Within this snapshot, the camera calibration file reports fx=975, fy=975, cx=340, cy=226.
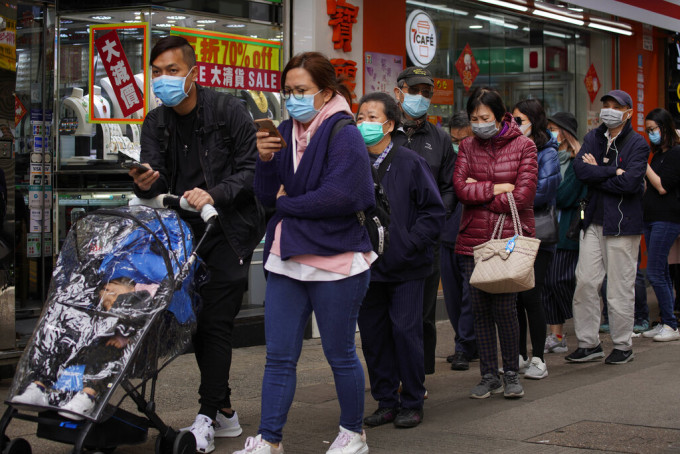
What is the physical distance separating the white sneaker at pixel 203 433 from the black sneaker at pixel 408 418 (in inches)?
45.2

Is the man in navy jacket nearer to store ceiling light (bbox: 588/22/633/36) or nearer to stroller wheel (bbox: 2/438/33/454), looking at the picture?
stroller wheel (bbox: 2/438/33/454)

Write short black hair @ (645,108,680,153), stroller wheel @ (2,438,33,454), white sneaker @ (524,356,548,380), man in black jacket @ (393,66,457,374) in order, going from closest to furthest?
stroller wheel @ (2,438,33,454) → man in black jacket @ (393,66,457,374) → white sneaker @ (524,356,548,380) → short black hair @ (645,108,680,153)

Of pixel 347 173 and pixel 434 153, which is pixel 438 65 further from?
pixel 347 173

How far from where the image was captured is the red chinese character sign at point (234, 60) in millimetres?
8289

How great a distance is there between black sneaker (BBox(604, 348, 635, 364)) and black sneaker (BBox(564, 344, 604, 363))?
125mm

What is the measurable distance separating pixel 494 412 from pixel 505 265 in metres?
0.92

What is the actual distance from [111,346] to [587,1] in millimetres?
9069

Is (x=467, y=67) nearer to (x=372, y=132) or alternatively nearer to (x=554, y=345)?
(x=554, y=345)

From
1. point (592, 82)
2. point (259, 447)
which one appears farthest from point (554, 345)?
point (592, 82)

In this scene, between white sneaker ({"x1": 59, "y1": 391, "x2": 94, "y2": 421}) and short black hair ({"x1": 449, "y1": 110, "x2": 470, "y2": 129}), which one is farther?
short black hair ({"x1": 449, "y1": 110, "x2": 470, "y2": 129})

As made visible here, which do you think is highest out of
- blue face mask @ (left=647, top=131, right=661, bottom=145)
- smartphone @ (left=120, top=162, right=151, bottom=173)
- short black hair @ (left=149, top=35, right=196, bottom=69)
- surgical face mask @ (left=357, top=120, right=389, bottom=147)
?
short black hair @ (left=149, top=35, right=196, bottom=69)

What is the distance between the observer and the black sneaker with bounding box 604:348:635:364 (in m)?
7.81

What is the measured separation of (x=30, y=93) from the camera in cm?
828

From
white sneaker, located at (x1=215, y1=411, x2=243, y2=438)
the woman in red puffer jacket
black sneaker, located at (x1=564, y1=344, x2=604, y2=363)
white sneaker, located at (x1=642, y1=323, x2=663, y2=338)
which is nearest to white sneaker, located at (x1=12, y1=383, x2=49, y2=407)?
white sneaker, located at (x1=215, y1=411, x2=243, y2=438)
